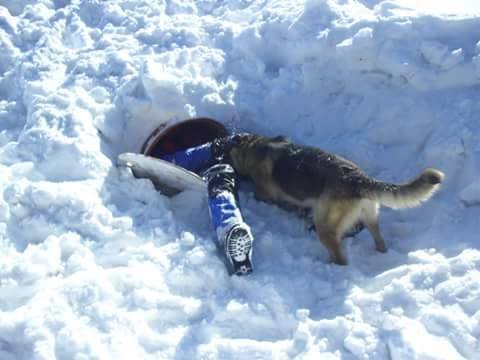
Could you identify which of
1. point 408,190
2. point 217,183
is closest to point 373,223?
point 408,190

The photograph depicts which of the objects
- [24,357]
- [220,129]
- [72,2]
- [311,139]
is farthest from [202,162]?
[72,2]

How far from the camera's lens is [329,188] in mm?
4426

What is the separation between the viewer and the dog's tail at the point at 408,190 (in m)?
3.78

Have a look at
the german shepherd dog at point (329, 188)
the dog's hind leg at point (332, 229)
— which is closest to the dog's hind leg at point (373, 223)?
the german shepherd dog at point (329, 188)

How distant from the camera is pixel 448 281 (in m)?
3.90

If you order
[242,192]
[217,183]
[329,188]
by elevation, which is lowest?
[242,192]

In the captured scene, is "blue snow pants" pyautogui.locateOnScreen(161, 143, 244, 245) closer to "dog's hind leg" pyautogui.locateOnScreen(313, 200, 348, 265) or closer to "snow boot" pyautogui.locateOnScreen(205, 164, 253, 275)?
"snow boot" pyautogui.locateOnScreen(205, 164, 253, 275)

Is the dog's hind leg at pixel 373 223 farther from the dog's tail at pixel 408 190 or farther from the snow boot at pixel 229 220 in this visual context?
the snow boot at pixel 229 220

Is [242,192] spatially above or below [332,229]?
below

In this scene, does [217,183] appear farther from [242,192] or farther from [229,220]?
[242,192]

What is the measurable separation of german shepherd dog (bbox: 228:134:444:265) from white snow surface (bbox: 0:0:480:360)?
0.21 metres

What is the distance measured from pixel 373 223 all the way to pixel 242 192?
143 cm

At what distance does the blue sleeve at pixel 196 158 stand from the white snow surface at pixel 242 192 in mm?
458

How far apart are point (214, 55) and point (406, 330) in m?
3.79
